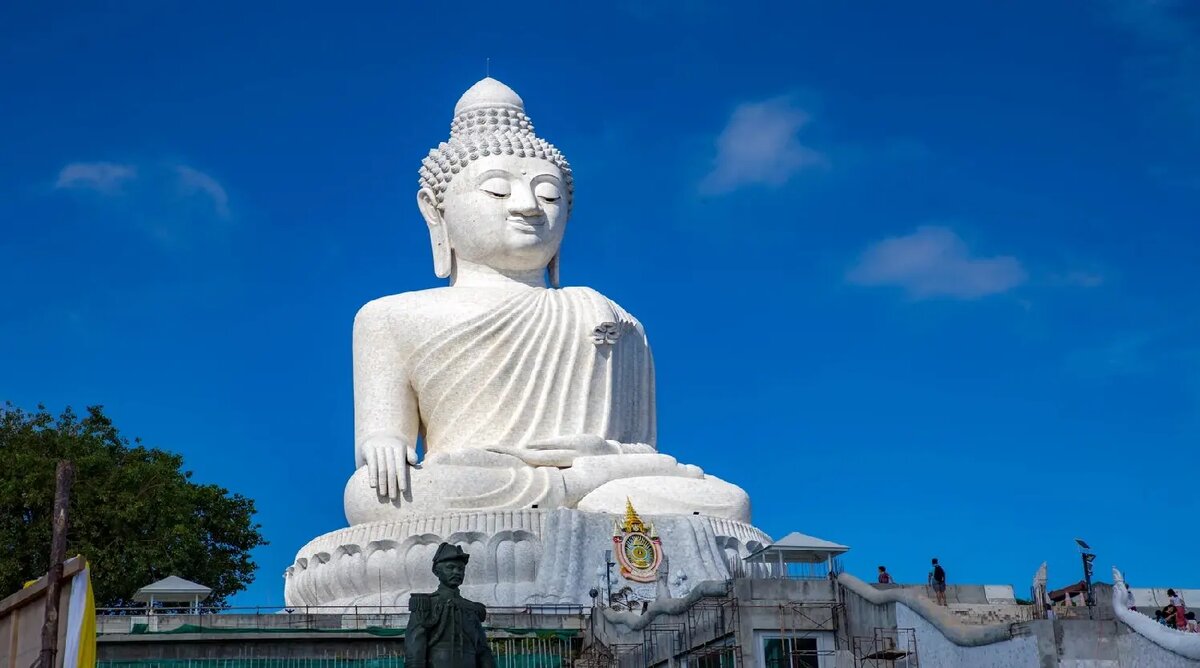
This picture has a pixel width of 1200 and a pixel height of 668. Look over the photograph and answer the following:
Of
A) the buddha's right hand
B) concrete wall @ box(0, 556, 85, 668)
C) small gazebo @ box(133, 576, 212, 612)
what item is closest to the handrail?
concrete wall @ box(0, 556, 85, 668)

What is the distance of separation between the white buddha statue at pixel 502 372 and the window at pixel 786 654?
19.3ft

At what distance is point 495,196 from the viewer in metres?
24.9

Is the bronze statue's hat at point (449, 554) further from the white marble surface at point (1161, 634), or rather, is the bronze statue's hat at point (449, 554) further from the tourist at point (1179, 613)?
the tourist at point (1179, 613)

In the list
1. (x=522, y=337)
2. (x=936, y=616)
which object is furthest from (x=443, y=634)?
(x=522, y=337)

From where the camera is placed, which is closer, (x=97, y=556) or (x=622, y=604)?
(x=622, y=604)

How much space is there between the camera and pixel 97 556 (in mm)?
27125

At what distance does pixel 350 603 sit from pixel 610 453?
3.80m

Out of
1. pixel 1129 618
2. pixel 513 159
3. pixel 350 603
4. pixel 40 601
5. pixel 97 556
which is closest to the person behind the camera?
pixel 40 601

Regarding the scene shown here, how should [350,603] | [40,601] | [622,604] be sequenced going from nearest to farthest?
[40,601] < [622,604] < [350,603]

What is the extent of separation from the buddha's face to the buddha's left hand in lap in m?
2.96

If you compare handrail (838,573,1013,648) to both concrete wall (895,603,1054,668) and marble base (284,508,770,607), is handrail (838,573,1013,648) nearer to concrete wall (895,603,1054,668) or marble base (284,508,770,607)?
concrete wall (895,603,1054,668)

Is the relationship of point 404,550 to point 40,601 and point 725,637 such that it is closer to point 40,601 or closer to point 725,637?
point 725,637

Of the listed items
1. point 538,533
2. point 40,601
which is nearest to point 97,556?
point 538,533

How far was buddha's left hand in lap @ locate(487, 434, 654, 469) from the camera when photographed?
23.0 m
